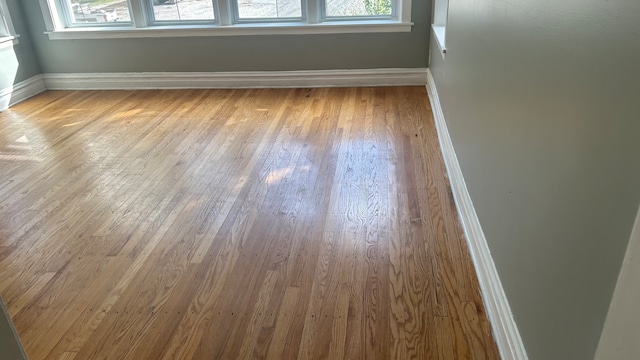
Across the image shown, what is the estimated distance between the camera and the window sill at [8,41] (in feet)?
14.2

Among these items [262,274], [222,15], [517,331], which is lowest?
[262,274]

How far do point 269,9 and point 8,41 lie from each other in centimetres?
234

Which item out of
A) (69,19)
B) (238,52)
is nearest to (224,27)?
(238,52)

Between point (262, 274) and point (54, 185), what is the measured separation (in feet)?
5.28

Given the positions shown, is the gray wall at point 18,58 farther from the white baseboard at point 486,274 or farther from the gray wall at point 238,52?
the white baseboard at point 486,274

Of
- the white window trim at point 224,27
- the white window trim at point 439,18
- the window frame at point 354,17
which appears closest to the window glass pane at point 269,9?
the white window trim at point 224,27

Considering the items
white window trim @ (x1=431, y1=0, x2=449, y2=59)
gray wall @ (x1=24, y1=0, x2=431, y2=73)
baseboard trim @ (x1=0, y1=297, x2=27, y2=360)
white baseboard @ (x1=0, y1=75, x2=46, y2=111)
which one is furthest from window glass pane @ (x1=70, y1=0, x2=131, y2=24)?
baseboard trim @ (x1=0, y1=297, x2=27, y2=360)

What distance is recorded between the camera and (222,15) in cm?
440

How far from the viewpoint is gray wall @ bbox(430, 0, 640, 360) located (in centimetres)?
86

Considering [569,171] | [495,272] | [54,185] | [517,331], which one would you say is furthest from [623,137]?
[54,185]

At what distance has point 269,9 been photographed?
443 cm

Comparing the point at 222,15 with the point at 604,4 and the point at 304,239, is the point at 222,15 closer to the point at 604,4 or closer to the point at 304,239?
the point at 304,239

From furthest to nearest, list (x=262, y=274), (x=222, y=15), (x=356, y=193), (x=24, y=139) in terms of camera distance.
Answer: (x=222, y=15) → (x=24, y=139) → (x=356, y=193) → (x=262, y=274)

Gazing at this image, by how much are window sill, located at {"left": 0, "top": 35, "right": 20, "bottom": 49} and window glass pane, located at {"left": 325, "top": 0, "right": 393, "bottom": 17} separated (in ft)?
9.31
